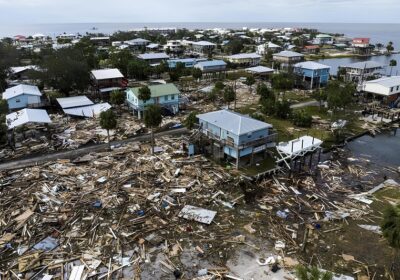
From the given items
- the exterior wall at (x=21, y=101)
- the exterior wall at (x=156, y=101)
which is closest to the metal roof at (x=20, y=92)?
the exterior wall at (x=21, y=101)

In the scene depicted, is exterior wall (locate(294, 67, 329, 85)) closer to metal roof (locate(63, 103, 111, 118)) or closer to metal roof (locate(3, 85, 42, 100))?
metal roof (locate(63, 103, 111, 118))

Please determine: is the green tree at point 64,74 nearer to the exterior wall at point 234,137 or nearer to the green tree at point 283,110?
the exterior wall at point 234,137

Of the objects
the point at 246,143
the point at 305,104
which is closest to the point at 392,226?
the point at 246,143

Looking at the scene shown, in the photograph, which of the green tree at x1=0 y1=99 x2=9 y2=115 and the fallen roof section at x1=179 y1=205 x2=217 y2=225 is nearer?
the fallen roof section at x1=179 y1=205 x2=217 y2=225

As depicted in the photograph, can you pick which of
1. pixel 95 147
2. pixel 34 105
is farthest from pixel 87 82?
pixel 95 147

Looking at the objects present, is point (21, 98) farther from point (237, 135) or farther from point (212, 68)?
point (212, 68)

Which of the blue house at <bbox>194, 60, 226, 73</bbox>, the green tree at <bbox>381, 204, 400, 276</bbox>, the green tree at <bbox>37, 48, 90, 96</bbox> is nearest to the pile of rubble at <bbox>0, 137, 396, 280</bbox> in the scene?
the green tree at <bbox>381, 204, 400, 276</bbox>

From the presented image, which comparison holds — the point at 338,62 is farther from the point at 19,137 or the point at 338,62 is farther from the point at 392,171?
the point at 19,137
